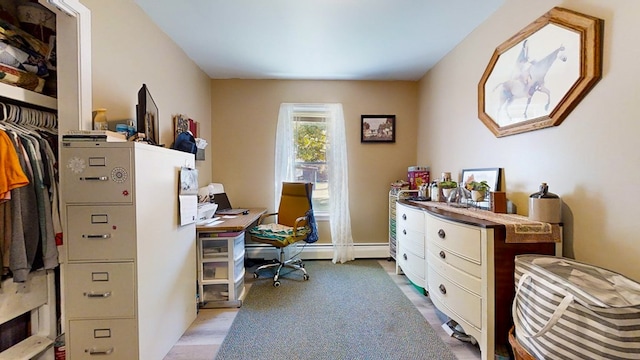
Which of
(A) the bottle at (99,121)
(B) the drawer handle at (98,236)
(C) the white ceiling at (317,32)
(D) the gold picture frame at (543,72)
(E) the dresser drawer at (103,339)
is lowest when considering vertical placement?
(E) the dresser drawer at (103,339)

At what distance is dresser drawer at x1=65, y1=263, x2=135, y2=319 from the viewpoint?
1360 mm

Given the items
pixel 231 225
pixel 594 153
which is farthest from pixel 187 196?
pixel 594 153

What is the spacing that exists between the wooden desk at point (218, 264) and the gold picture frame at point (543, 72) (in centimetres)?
230

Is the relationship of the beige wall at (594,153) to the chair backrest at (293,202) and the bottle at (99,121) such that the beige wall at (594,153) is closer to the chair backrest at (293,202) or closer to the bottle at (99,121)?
the chair backrest at (293,202)

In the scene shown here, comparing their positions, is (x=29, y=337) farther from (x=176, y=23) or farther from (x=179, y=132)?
(x=176, y=23)

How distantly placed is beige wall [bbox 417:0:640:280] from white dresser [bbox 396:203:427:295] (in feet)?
2.39

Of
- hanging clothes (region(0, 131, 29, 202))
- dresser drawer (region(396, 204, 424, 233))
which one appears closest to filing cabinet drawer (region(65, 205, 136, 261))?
hanging clothes (region(0, 131, 29, 202))

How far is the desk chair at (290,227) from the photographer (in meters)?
2.80

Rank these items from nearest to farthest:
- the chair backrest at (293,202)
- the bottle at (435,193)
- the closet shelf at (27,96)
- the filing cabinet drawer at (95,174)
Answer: the closet shelf at (27,96), the filing cabinet drawer at (95,174), the bottle at (435,193), the chair backrest at (293,202)

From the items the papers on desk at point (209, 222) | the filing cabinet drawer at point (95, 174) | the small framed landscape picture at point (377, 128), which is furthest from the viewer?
the small framed landscape picture at point (377, 128)

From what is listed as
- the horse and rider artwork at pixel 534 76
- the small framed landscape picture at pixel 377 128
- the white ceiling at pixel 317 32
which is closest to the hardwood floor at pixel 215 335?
the horse and rider artwork at pixel 534 76

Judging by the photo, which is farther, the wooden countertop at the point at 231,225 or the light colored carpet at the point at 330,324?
the wooden countertop at the point at 231,225

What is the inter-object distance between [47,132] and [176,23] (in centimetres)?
136

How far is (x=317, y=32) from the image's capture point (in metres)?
2.33
